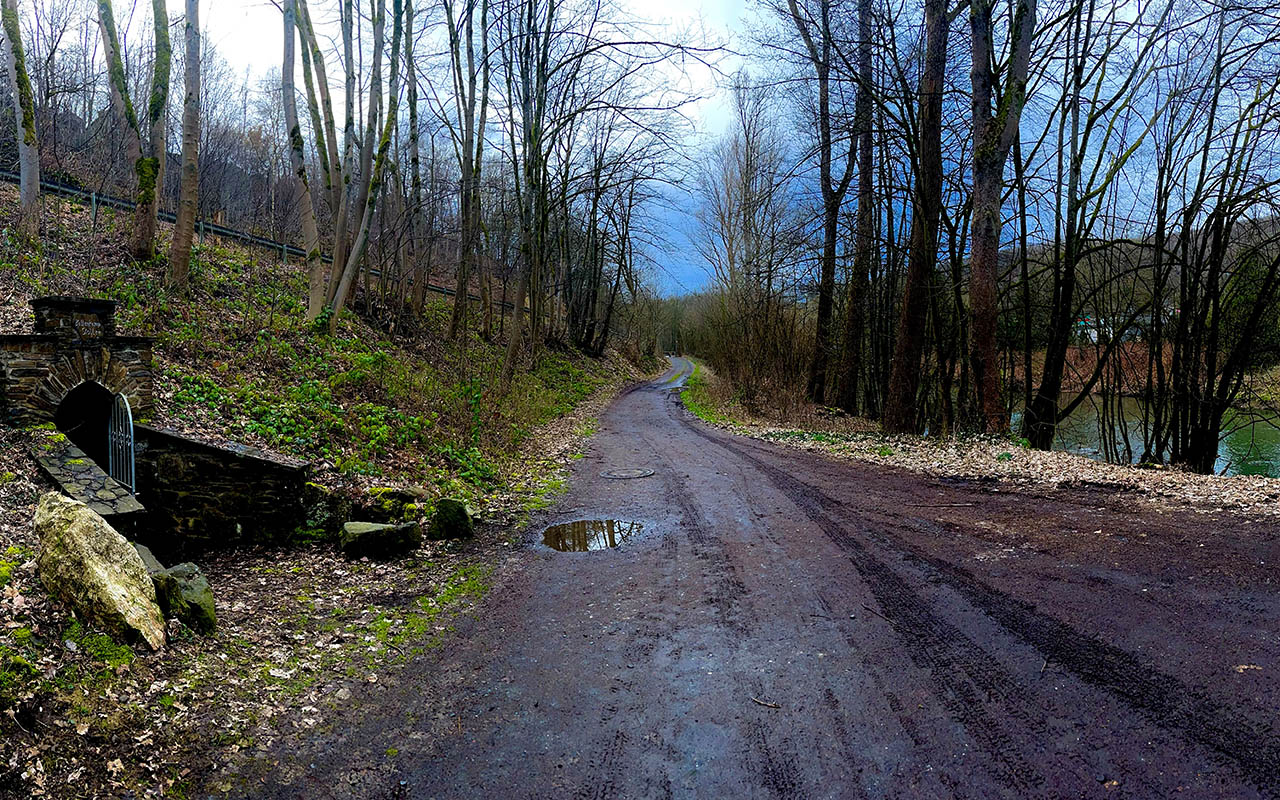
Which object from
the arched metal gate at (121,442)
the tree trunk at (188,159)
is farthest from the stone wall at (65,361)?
the tree trunk at (188,159)

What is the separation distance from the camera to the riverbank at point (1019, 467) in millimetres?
6520

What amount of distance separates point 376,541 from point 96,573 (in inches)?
102

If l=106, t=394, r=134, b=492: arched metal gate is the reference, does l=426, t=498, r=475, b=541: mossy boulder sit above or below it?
below

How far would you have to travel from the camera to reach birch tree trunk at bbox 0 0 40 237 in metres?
11.4

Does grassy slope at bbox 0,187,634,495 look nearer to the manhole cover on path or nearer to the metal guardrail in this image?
the metal guardrail

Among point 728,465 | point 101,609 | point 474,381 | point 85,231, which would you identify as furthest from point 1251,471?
Answer: point 85,231

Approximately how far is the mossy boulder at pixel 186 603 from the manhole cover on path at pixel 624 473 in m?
5.79

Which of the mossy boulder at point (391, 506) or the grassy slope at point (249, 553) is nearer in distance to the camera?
the grassy slope at point (249, 553)

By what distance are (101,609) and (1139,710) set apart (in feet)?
17.7

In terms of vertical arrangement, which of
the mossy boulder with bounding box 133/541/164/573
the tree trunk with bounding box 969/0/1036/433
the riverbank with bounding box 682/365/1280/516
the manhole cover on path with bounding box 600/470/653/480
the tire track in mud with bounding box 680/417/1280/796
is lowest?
the mossy boulder with bounding box 133/541/164/573

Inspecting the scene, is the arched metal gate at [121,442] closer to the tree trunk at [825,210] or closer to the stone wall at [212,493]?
the stone wall at [212,493]

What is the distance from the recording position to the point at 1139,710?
3.14 m

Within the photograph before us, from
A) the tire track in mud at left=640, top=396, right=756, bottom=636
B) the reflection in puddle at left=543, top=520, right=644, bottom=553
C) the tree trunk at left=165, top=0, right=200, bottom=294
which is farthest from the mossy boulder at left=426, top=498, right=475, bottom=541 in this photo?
the tree trunk at left=165, top=0, right=200, bottom=294

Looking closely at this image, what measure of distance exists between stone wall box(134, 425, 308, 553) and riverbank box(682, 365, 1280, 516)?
793 cm
